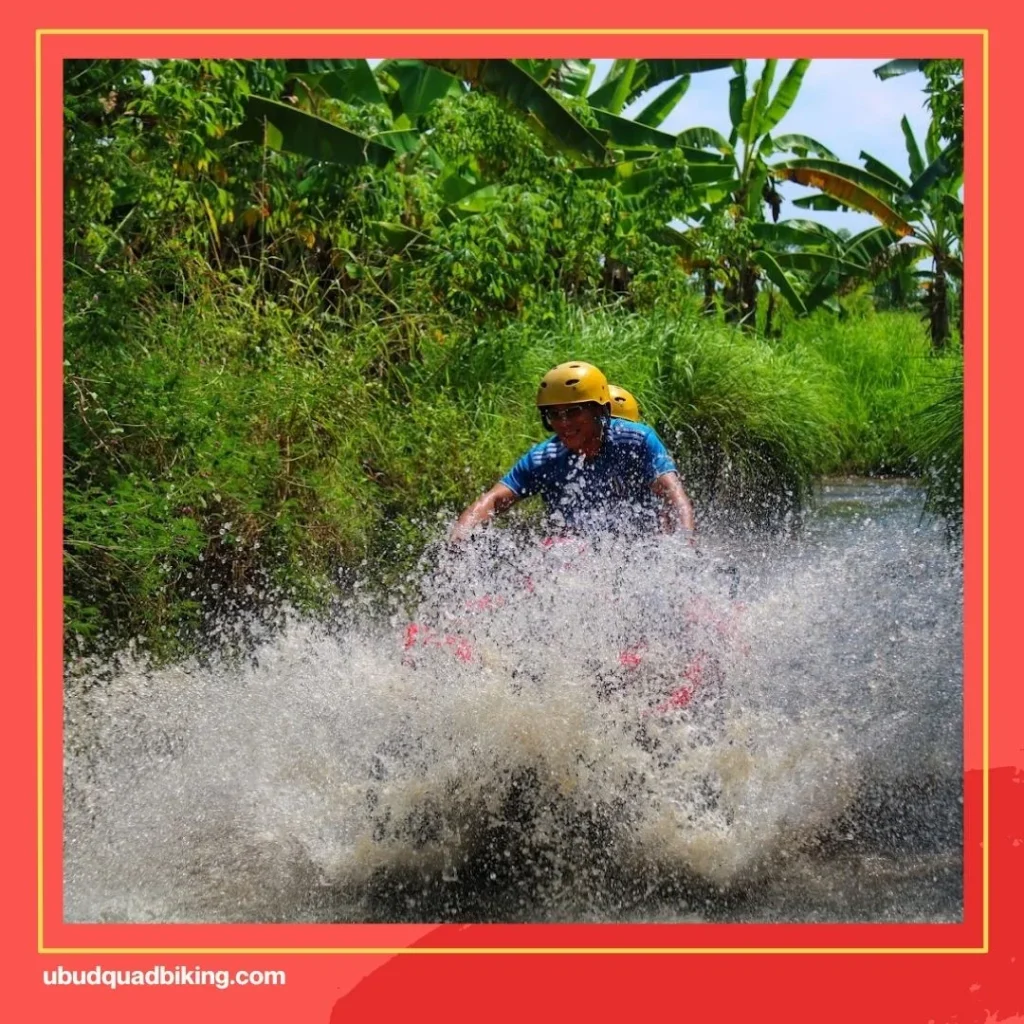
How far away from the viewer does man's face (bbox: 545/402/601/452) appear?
6621 millimetres

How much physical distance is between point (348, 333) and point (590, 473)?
188 inches

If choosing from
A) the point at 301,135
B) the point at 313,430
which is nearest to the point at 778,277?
the point at 301,135

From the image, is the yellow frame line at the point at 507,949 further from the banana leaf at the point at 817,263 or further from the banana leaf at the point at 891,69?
the banana leaf at the point at 817,263

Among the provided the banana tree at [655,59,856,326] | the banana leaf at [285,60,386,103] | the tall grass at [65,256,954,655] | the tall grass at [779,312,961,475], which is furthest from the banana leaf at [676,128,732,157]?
the banana leaf at [285,60,386,103]

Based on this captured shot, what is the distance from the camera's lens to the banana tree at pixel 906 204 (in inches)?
882

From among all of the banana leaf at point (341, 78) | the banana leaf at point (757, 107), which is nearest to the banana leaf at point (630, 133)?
the banana leaf at point (341, 78)

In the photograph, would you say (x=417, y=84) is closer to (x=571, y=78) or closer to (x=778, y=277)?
(x=571, y=78)

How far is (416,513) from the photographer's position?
33.3 feet

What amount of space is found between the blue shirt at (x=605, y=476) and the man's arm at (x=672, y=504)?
0.04 m

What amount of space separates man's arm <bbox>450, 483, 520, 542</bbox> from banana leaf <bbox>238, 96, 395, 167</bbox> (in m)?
4.86

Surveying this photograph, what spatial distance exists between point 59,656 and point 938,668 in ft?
13.0

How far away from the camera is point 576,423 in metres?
6.65
